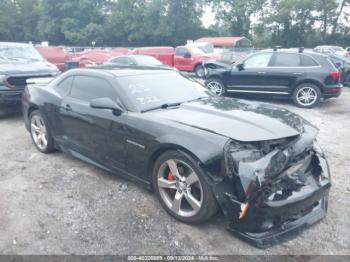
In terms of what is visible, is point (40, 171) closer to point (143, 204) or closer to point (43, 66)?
point (143, 204)

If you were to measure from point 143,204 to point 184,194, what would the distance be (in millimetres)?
669

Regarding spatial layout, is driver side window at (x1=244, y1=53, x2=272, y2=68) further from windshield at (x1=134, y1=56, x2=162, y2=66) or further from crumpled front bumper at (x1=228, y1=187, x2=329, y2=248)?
crumpled front bumper at (x1=228, y1=187, x2=329, y2=248)

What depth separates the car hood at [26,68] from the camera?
Result: 722 centimetres

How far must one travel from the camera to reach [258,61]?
377 inches

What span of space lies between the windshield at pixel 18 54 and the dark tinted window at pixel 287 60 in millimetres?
6744

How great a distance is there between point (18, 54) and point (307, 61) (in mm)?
7907

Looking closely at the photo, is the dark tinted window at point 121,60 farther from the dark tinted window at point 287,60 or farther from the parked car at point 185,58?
the dark tinted window at point 287,60

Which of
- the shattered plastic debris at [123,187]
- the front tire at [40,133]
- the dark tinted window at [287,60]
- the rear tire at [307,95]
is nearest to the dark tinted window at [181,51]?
the dark tinted window at [287,60]

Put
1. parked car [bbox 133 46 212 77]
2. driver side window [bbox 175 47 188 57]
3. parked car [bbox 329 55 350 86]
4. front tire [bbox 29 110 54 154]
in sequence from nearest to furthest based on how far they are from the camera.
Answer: front tire [bbox 29 110 54 154], parked car [bbox 329 55 350 86], parked car [bbox 133 46 212 77], driver side window [bbox 175 47 188 57]

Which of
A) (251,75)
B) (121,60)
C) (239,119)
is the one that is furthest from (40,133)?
(121,60)

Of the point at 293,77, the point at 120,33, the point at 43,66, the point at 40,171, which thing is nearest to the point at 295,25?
the point at 120,33

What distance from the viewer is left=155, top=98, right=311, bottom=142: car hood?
3.07 m

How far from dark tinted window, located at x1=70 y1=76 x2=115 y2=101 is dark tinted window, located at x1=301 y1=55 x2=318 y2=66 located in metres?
6.64

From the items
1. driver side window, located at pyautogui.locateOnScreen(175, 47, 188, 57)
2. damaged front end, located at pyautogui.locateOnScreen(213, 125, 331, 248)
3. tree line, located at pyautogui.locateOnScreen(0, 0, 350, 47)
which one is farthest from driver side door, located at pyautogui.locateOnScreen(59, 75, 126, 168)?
tree line, located at pyautogui.locateOnScreen(0, 0, 350, 47)
